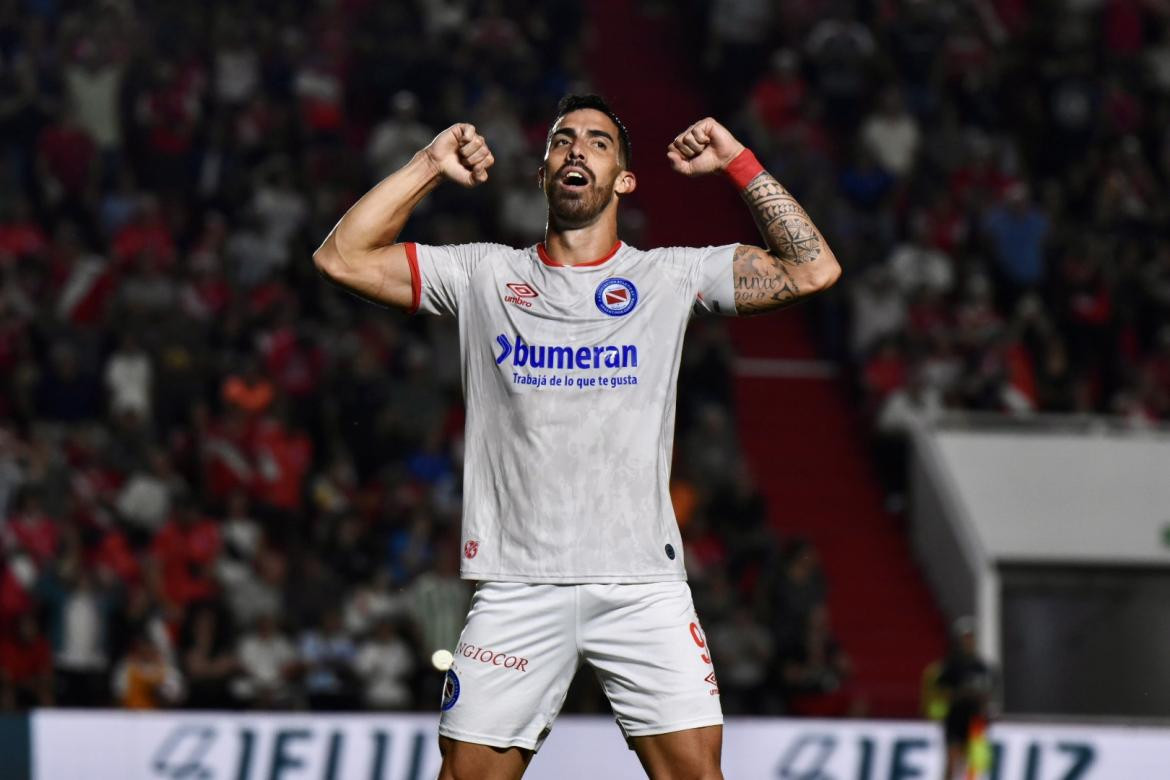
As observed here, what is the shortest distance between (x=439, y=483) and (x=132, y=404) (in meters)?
2.53

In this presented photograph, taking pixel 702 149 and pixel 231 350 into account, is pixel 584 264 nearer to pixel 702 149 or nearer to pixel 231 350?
pixel 702 149

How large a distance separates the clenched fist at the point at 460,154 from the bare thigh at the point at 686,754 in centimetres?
172

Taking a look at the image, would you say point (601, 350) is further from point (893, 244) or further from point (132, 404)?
point (893, 244)

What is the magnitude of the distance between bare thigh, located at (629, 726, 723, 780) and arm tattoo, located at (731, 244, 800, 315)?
1233 millimetres

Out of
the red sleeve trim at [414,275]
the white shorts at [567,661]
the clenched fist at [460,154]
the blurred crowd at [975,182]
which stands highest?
the blurred crowd at [975,182]

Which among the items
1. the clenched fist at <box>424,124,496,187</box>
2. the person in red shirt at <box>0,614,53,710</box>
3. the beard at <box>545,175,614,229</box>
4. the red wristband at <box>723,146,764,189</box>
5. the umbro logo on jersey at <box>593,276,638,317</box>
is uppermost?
the clenched fist at <box>424,124,496,187</box>

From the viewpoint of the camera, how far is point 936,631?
17.8 m

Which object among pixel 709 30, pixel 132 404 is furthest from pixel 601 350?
pixel 709 30

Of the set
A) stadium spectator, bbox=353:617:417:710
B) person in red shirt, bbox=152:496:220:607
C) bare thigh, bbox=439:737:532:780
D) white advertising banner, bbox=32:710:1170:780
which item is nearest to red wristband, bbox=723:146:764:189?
bare thigh, bbox=439:737:532:780

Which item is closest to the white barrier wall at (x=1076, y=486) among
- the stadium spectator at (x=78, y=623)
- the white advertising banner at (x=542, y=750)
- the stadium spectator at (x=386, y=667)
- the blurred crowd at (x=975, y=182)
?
the blurred crowd at (x=975, y=182)

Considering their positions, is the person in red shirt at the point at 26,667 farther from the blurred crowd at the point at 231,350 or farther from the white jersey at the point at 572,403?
the white jersey at the point at 572,403

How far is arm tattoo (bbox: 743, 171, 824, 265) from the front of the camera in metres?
5.92

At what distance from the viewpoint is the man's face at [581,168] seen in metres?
5.85

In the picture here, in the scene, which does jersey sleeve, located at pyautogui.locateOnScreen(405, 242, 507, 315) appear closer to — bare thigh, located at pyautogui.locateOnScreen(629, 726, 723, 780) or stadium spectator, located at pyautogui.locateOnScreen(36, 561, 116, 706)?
bare thigh, located at pyautogui.locateOnScreen(629, 726, 723, 780)
